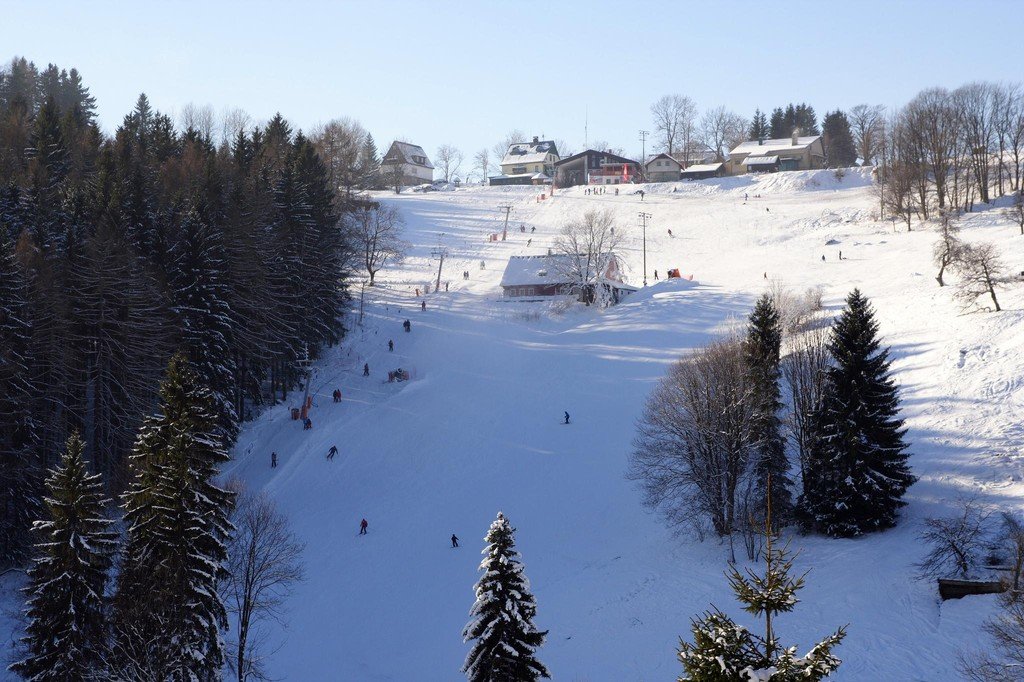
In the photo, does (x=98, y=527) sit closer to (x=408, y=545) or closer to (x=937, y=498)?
(x=408, y=545)

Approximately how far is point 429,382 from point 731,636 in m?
40.7

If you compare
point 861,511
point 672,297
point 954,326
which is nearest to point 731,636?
point 861,511

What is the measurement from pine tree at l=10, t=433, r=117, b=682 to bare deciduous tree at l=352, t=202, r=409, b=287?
48.0m

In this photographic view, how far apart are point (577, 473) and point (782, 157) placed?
280 feet

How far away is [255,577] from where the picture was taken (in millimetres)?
21828

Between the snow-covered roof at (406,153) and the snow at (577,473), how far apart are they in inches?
2683

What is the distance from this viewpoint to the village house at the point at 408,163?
5089 inches

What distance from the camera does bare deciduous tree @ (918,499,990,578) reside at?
24.0 metres

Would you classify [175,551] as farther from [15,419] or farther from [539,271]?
[539,271]

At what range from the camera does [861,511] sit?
28.1m

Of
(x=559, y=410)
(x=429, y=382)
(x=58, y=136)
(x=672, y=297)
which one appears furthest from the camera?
(x=672, y=297)

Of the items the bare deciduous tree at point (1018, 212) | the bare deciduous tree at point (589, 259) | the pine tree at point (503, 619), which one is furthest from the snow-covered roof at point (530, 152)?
the pine tree at point (503, 619)

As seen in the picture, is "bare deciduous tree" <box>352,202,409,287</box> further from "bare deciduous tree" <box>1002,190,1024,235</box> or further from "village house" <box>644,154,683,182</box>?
"village house" <box>644,154,683,182</box>

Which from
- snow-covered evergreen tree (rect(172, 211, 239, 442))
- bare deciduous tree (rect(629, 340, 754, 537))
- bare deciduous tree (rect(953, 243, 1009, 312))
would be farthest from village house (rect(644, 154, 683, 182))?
bare deciduous tree (rect(629, 340, 754, 537))
